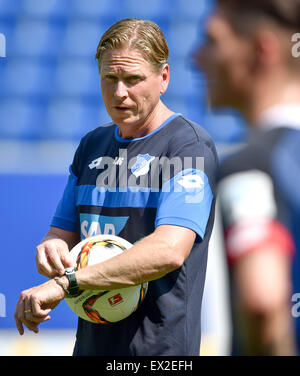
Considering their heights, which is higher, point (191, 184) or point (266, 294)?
point (191, 184)

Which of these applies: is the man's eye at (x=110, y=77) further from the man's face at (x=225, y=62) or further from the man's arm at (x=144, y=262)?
the man's face at (x=225, y=62)

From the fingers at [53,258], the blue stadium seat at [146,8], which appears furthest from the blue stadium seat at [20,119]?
the fingers at [53,258]

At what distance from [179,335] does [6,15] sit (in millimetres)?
7392

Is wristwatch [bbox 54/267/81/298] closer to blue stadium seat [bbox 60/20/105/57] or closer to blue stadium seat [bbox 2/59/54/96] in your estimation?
blue stadium seat [bbox 2/59/54/96]

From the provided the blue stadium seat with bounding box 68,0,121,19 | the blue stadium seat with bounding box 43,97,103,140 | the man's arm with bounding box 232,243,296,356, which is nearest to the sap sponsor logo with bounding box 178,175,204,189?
the man's arm with bounding box 232,243,296,356

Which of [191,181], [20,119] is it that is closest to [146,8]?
[20,119]

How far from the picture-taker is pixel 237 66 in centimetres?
128

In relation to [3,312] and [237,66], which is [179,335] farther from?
[3,312]

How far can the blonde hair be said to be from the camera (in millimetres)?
2562

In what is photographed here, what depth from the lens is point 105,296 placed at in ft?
7.91

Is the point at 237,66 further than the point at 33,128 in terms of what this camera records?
No

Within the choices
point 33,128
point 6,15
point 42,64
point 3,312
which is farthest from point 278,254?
point 6,15

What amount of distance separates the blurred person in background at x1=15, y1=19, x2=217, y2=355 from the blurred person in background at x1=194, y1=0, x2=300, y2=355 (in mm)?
1008

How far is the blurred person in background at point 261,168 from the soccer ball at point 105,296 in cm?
110
